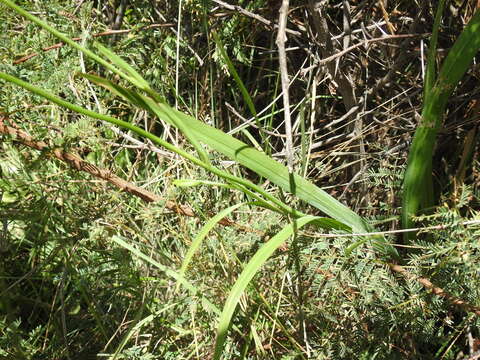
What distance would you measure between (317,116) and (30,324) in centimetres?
99

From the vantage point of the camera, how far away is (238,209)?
147cm

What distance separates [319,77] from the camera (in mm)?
1575

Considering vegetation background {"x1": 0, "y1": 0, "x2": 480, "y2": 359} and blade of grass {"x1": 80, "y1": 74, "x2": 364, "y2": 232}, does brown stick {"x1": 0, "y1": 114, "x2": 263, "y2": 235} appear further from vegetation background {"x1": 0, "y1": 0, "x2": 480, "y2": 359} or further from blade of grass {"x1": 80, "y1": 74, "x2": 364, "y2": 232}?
blade of grass {"x1": 80, "y1": 74, "x2": 364, "y2": 232}

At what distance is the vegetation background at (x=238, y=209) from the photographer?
1.19 metres

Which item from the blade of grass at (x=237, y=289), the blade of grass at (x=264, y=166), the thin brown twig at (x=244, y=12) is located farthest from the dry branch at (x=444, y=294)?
the thin brown twig at (x=244, y=12)

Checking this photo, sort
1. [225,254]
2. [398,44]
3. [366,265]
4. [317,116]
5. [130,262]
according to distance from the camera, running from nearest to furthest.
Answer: [366,265] < [225,254] < [130,262] < [398,44] < [317,116]

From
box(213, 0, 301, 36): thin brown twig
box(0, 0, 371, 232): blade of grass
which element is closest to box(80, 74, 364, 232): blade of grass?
box(0, 0, 371, 232): blade of grass

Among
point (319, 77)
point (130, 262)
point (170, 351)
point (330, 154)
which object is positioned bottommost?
point (170, 351)

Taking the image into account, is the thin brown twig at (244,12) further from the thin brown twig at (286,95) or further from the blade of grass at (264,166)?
the blade of grass at (264,166)

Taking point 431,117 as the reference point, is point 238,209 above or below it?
below

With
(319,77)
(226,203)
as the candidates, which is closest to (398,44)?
(319,77)

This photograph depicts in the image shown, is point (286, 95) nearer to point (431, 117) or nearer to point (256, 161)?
point (256, 161)

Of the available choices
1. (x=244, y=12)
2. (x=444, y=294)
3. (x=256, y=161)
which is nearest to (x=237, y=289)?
(x=256, y=161)

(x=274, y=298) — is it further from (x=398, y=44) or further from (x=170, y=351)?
(x=398, y=44)
